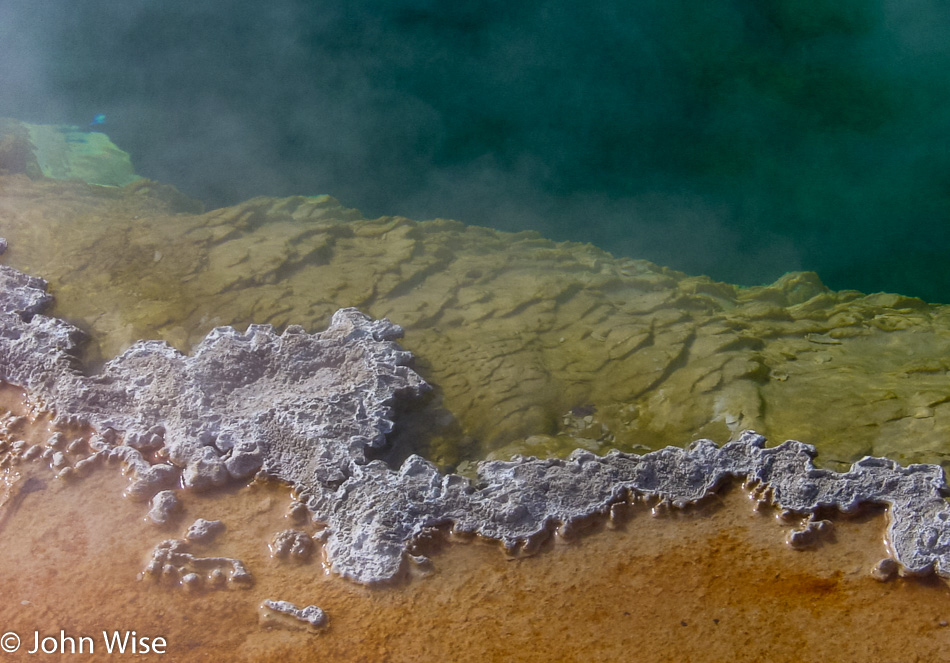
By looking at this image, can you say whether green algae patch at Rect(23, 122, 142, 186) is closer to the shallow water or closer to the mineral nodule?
the shallow water

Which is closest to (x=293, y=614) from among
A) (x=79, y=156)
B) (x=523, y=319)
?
(x=523, y=319)

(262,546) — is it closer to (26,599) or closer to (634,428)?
(26,599)

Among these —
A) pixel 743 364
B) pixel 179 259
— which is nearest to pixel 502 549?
pixel 743 364

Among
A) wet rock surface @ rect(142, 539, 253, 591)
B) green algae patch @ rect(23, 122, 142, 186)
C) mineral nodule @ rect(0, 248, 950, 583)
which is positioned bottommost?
wet rock surface @ rect(142, 539, 253, 591)

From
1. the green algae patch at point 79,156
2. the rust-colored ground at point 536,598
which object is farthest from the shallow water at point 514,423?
the green algae patch at point 79,156

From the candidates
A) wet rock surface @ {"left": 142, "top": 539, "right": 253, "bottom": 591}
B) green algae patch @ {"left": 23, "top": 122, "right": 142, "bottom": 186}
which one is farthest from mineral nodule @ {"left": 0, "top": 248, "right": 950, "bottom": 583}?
green algae patch @ {"left": 23, "top": 122, "right": 142, "bottom": 186}

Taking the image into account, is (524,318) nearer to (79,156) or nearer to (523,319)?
(523,319)
